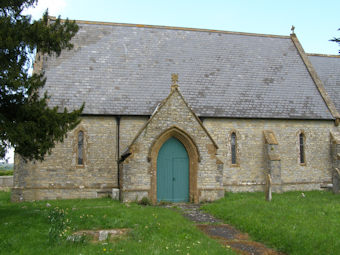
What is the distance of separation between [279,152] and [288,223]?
11.1 metres

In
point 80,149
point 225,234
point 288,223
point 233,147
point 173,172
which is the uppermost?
point 233,147

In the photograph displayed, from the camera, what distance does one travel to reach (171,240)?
9148 mm

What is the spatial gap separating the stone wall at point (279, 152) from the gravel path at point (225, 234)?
603 centimetres

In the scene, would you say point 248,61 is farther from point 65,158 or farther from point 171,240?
point 171,240

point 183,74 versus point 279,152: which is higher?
point 183,74

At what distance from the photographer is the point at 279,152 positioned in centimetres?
2098

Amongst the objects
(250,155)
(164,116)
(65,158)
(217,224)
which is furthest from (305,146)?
(65,158)

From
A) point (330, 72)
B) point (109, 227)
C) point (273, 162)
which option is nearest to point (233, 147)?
point (273, 162)

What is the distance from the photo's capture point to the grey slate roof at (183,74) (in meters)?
19.9

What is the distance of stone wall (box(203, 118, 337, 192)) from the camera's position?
66.5 feet

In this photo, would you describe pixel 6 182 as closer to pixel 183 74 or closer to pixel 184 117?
pixel 183 74

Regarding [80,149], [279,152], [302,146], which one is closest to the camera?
[80,149]

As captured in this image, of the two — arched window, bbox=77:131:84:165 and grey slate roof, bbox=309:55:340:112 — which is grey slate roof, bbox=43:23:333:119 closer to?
arched window, bbox=77:131:84:165

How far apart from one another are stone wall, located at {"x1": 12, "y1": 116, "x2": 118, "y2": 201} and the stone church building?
2.0 inches
